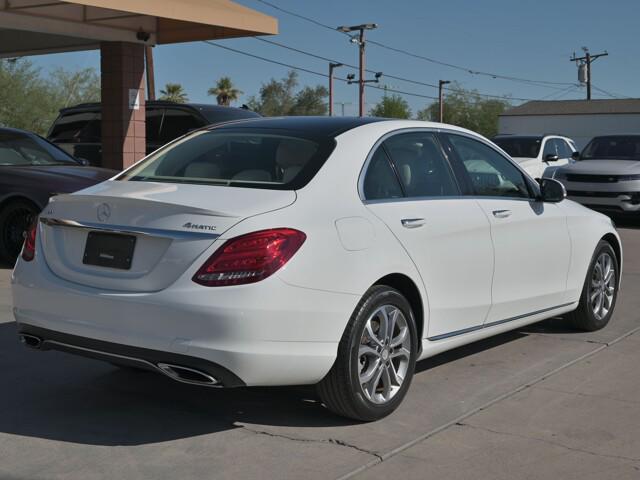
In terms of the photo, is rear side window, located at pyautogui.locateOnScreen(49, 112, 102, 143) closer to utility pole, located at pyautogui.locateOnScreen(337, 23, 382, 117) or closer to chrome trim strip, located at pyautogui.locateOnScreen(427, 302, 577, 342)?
chrome trim strip, located at pyautogui.locateOnScreen(427, 302, 577, 342)

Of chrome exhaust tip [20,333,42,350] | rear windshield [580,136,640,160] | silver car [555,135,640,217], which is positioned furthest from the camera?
rear windshield [580,136,640,160]

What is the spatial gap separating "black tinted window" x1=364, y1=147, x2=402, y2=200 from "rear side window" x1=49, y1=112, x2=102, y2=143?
11.5 m

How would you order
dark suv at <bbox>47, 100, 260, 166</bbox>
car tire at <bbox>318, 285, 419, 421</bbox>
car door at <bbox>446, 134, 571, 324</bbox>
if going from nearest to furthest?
car tire at <bbox>318, 285, 419, 421</bbox> → car door at <bbox>446, 134, 571, 324</bbox> → dark suv at <bbox>47, 100, 260, 166</bbox>

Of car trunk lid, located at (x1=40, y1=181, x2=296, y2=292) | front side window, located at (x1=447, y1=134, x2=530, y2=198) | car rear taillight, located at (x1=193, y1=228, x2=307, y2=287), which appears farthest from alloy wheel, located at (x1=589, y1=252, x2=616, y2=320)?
car rear taillight, located at (x1=193, y1=228, x2=307, y2=287)

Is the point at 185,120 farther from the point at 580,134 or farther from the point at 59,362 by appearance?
the point at 580,134

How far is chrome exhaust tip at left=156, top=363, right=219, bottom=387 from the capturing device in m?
4.34

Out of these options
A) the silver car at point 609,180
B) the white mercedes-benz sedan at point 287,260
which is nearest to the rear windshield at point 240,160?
the white mercedes-benz sedan at point 287,260

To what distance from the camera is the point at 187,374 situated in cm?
438

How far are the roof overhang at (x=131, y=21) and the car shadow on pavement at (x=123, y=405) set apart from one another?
23.3 ft

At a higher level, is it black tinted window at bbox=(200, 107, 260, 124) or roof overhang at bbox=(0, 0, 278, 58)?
roof overhang at bbox=(0, 0, 278, 58)

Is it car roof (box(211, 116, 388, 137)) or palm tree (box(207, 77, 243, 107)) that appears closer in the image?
car roof (box(211, 116, 388, 137))

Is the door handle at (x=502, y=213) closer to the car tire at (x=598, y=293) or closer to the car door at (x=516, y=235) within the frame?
the car door at (x=516, y=235)

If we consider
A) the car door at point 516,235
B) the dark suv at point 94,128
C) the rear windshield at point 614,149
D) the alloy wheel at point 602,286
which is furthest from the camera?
the rear windshield at point 614,149

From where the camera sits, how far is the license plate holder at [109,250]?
179 inches
